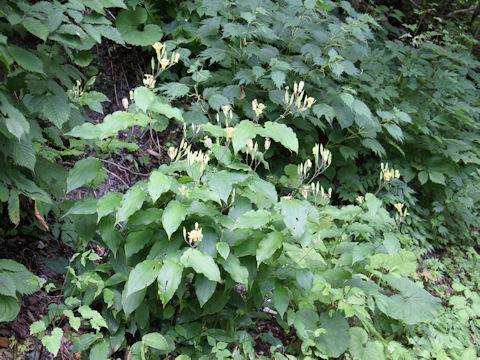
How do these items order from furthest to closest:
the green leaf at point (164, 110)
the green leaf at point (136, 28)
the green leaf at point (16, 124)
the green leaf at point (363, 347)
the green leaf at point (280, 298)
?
the green leaf at point (136, 28)
the green leaf at point (363, 347)
the green leaf at point (280, 298)
the green leaf at point (164, 110)
the green leaf at point (16, 124)

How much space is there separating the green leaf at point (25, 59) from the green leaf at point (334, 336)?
2.16m

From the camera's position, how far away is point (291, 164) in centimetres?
419

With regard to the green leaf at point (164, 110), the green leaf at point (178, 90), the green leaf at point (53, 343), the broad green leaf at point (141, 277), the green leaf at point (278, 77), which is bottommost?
the green leaf at point (53, 343)

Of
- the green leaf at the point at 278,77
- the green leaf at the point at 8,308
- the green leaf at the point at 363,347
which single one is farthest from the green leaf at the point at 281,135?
the green leaf at the point at 278,77

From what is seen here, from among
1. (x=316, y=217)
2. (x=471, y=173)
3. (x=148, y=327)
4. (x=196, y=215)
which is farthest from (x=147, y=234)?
(x=471, y=173)

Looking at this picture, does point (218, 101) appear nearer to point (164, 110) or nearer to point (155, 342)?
point (164, 110)

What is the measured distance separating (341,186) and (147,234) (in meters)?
2.94

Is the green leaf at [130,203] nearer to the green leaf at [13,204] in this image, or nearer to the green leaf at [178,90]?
the green leaf at [13,204]

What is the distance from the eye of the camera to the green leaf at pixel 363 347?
2373 mm

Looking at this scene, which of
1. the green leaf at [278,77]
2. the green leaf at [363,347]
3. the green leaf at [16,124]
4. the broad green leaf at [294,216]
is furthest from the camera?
the green leaf at [278,77]

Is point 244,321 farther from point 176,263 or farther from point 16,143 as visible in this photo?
point 16,143

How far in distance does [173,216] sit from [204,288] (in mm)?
413

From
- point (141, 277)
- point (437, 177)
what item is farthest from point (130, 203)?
point (437, 177)

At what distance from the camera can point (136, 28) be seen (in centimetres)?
424
